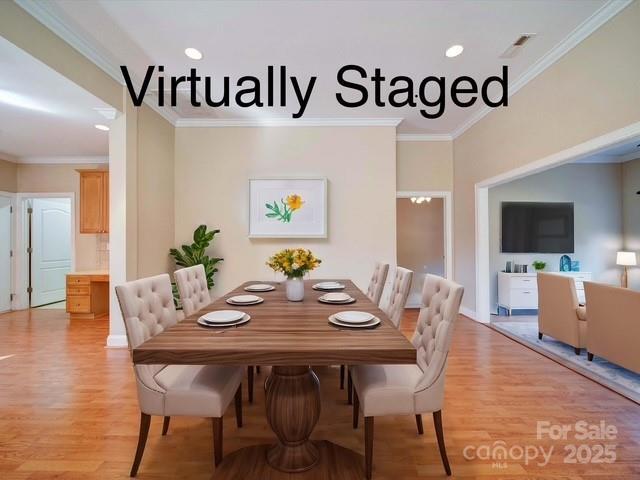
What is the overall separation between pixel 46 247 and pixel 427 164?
7.10 metres

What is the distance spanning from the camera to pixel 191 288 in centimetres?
248

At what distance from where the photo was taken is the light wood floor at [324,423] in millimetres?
1662

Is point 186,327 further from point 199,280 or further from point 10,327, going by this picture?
point 10,327

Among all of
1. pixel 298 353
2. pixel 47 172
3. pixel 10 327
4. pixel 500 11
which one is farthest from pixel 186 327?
pixel 47 172

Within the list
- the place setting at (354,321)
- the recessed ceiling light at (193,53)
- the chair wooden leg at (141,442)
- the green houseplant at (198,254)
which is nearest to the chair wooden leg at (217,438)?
the chair wooden leg at (141,442)

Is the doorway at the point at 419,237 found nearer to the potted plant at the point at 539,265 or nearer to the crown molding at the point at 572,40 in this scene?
the potted plant at the point at 539,265

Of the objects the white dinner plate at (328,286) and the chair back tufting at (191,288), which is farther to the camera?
the white dinner plate at (328,286)

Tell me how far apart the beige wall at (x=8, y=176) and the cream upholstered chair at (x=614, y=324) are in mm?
8349

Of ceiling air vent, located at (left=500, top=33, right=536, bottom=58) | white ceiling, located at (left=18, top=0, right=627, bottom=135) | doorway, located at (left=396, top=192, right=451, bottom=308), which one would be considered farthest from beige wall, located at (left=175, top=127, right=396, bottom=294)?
ceiling air vent, located at (left=500, top=33, right=536, bottom=58)

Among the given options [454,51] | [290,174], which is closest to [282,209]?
[290,174]

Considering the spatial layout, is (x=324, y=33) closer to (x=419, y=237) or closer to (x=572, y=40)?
(x=572, y=40)

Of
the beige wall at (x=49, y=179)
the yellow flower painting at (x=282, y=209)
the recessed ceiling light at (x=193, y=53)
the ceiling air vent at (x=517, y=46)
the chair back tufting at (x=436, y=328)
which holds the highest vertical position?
the recessed ceiling light at (x=193, y=53)

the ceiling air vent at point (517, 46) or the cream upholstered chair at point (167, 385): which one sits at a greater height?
the ceiling air vent at point (517, 46)

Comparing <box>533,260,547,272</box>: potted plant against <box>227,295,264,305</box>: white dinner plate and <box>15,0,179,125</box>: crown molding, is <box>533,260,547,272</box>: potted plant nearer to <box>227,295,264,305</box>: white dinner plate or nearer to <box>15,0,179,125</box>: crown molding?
<box>227,295,264,305</box>: white dinner plate
